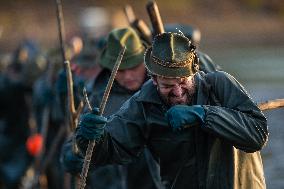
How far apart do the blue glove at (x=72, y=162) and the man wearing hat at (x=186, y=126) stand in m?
1.11

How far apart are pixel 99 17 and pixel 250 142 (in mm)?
40378

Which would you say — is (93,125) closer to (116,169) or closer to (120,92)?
(120,92)

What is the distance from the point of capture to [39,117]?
15109 millimetres

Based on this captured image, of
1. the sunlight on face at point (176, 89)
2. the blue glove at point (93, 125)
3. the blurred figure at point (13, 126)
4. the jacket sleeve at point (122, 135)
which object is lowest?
the blurred figure at point (13, 126)

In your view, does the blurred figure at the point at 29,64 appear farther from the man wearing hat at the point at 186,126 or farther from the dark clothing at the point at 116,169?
the man wearing hat at the point at 186,126

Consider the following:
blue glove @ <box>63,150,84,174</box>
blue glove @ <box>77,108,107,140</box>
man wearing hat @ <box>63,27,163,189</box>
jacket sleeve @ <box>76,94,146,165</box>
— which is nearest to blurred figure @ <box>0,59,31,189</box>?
man wearing hat @ <box>63,27,163,189</box>

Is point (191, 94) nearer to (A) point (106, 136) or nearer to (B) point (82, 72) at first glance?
(A) point (106, 136)

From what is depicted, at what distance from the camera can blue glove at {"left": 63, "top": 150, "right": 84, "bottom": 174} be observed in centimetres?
802

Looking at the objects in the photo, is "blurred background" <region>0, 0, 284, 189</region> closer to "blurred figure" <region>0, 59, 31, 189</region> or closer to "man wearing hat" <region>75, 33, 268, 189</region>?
"blurred figure" <region>0, 59, 31, 189</region>

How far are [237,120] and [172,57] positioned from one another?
61 cm

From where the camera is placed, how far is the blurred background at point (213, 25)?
110 ft

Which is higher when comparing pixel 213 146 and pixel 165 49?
pixel 165 49

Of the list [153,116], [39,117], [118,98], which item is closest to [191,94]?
[153,116]

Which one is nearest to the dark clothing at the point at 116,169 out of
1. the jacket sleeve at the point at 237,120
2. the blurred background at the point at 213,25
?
the jacket sleeve at the point at 237,120
